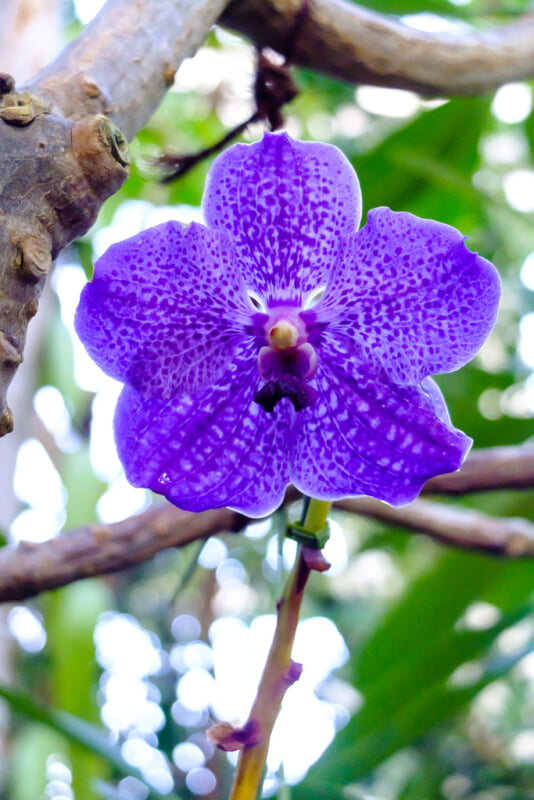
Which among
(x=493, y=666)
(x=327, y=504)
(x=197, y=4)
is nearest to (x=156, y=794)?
(x=493, y=666)

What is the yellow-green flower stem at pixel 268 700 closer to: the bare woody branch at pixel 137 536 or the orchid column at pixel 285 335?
the orchid column at pixel 285 335

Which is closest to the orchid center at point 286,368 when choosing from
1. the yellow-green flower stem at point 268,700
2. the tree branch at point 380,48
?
the yellow-green flower stem at point 268,700

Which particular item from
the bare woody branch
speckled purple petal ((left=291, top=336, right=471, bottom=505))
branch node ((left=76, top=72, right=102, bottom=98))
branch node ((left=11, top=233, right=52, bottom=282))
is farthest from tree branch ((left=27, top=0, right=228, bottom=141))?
the bare woody branch

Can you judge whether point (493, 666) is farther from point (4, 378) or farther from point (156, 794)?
point (4, 378)

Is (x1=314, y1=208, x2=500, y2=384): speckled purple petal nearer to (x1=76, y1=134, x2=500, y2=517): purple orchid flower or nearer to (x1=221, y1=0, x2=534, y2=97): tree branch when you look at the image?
(x1=76, y1=134, x2=500, y2=517): purple orchid flower

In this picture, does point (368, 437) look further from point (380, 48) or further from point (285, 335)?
point (380, 48)

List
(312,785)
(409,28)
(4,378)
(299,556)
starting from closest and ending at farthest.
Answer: (4,378)
(299,556)
(409,28)
(312,785)

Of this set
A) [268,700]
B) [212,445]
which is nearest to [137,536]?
[212,445]

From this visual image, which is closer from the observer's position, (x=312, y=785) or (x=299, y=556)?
(x=299, y=556)
